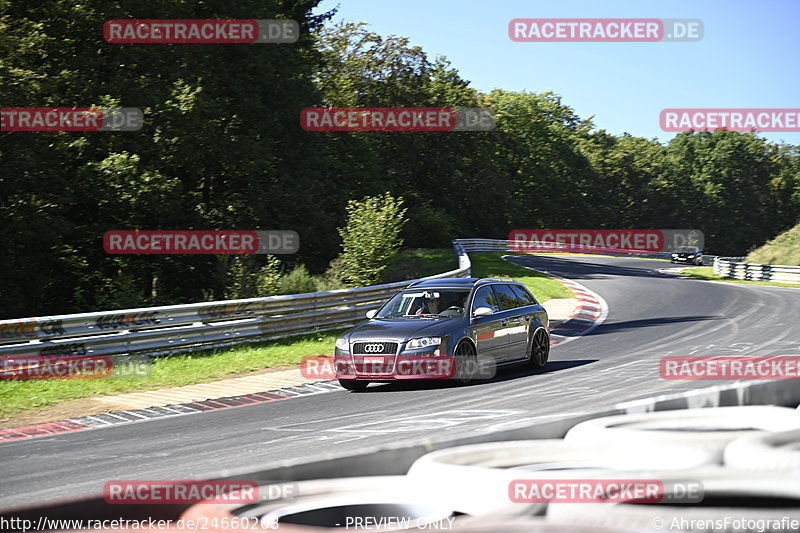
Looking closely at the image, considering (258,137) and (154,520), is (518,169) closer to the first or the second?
(258,137)

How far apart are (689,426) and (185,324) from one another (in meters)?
12.7

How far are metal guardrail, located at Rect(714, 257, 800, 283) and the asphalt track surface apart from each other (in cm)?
2435

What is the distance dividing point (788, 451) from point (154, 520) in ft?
10.3

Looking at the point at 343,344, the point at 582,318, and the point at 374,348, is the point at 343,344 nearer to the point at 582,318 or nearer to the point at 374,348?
the point at 374,348

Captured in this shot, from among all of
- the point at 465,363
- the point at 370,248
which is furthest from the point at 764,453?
the point at 370,248

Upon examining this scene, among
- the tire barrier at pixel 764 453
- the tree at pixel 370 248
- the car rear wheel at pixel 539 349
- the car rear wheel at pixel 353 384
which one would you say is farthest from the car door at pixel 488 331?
the tree at pixel 370 248

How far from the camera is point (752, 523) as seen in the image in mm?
3328

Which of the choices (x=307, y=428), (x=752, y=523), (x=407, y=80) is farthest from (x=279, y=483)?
(x=407, y=80)

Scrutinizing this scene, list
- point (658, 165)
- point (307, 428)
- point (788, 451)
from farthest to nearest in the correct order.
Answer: point (658, 165) < point (307, 428) < point (788, 451)

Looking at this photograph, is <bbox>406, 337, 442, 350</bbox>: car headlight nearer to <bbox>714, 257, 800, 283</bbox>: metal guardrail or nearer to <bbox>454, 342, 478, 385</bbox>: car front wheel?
<bbox>454, 342, 478, 385</bbox>: car front wheel

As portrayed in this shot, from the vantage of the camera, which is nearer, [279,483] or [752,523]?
[752,523]

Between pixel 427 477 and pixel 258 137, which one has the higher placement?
pixel 258 137

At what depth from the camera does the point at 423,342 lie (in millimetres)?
12875

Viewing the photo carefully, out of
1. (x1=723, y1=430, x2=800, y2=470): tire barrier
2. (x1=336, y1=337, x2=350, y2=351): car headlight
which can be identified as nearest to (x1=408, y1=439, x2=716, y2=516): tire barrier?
(x1=723, y1=430, x2=800, y2=470): tire barrier
